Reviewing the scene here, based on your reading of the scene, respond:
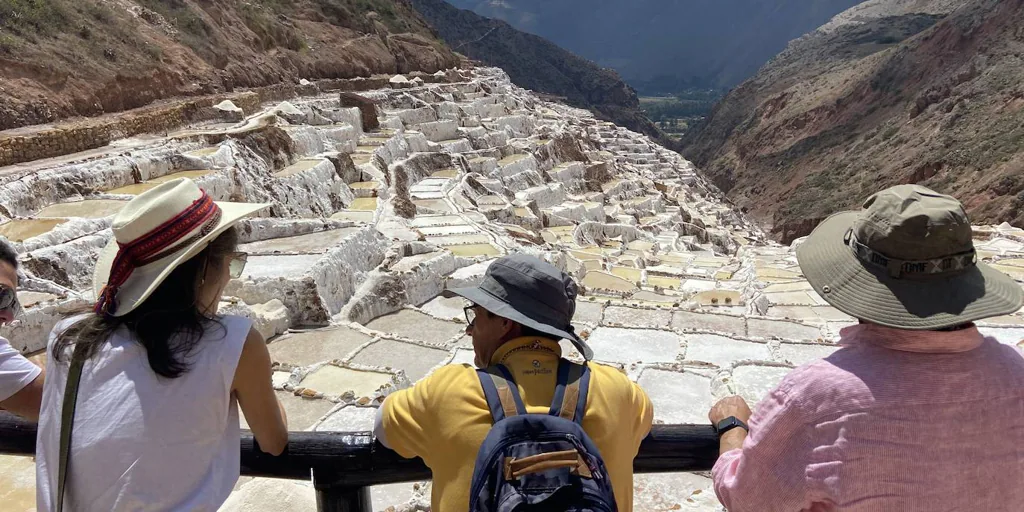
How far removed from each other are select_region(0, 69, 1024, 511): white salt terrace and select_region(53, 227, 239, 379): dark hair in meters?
1.37

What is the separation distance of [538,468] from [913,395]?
89 centimetres

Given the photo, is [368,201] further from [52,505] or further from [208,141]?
[52,505]

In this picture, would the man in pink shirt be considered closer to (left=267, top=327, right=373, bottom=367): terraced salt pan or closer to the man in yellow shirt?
the man in yellow shirt

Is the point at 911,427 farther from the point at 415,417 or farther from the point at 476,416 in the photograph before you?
the point at 415,417

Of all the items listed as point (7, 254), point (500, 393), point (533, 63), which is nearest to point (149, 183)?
point (7, 254)

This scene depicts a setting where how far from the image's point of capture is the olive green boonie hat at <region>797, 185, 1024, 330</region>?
1574 millimetres

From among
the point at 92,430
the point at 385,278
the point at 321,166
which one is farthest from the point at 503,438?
the point at 321,166

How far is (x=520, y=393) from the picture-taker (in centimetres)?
169

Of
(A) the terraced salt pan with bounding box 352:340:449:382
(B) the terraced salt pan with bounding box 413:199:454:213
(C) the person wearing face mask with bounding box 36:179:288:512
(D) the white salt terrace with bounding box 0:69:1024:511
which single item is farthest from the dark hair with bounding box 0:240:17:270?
(B) the terraced salt pan with bounding box 413:199:454:213

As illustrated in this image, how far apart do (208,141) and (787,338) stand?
10496 mm

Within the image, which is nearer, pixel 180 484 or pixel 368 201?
pixel 180 484

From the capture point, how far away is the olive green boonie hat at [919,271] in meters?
1.57

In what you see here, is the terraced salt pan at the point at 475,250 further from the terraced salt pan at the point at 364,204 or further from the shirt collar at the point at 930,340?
the shirt collar at the point at 930,340

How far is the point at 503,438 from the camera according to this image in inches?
60.5
